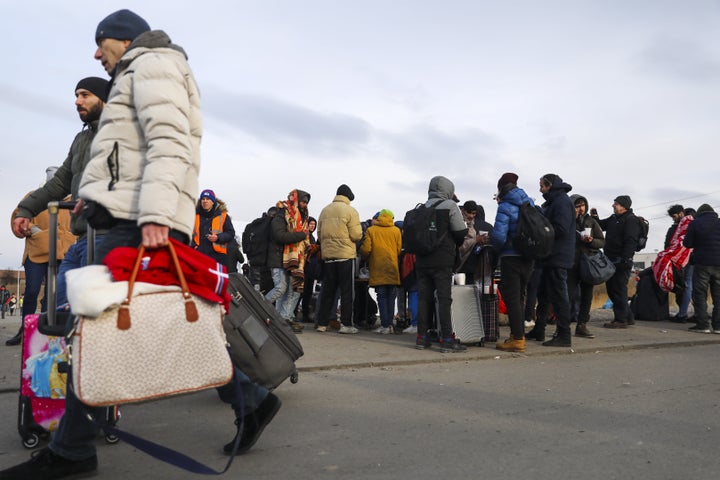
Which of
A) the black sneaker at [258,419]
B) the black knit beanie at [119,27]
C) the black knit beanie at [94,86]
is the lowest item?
the black sneaker at [258,419]

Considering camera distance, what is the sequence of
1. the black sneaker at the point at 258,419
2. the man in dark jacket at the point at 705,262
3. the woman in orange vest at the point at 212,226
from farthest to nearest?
the man in dark jacket at the point at 705,262 < the woman in orange vest at the point at 212,226 < the black sneaker at the point at 258,419

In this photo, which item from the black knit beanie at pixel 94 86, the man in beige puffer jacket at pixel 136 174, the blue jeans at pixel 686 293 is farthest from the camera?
the blue jeans at pixel 686 293

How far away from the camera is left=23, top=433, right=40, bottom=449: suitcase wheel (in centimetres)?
357

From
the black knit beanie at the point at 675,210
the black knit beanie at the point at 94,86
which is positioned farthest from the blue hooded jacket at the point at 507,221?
the black knit beanie at the point at 675,210

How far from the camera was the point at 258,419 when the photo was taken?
3.39 meters

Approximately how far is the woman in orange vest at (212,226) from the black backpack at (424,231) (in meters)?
2.62

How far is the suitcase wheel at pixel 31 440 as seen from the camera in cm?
357

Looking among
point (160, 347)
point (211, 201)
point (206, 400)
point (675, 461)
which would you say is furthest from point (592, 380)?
point (211, 201)

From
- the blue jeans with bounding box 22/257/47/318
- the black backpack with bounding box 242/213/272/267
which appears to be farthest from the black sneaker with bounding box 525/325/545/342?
the blue jeans with bounding box 22/257/47/318

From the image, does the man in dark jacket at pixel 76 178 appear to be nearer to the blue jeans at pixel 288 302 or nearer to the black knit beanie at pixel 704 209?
the blue jeans at pixel 288 302

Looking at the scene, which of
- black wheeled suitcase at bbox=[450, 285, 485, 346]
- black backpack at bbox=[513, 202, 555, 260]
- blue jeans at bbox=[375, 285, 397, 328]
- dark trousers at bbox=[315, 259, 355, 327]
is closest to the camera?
black backpack at bbox=[513, 202, 555, 260]

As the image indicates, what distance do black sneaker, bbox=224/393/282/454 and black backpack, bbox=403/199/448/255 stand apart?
432 cm

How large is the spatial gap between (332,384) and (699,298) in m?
7.52

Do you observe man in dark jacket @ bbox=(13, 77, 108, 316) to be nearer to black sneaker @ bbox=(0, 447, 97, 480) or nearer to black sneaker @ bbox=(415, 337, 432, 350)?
black sneaker @ bbox=(0, 447, 97, 480)
